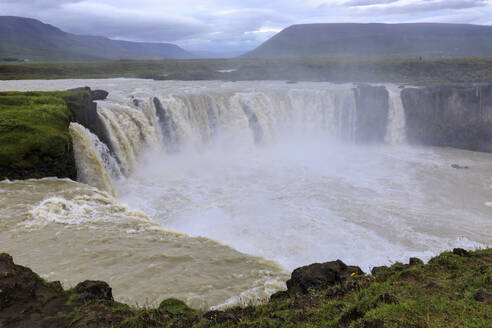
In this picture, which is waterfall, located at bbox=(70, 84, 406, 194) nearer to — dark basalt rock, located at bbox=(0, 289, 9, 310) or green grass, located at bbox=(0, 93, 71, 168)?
green grass, located at bbox=(0, 93, 71, 168)

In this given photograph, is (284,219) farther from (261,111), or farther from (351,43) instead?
(351,43)

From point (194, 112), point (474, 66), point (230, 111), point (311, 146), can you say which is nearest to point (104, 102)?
point (194, 112)

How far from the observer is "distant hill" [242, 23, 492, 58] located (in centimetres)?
15075

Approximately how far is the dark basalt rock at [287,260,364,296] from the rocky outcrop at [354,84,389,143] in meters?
32.4

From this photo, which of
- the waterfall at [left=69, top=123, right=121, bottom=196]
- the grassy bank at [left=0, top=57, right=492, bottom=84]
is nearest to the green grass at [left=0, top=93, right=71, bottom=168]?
the waterfall at [left=69, top=123, right=121, bottom=196]

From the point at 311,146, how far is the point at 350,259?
2298 centimetres

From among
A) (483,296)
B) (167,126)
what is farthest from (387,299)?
(167,126)

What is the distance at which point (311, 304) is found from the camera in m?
6.35

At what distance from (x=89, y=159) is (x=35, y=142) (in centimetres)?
283

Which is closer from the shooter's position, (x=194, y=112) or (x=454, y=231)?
(x=454, y=231)

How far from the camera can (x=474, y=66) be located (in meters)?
57.6

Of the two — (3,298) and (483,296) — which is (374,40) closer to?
(483,296)

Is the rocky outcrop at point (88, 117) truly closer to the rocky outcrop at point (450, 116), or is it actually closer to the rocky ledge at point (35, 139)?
the rocky ledge at point (35, 139)

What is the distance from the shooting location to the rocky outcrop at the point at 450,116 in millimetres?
35688
